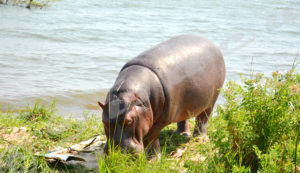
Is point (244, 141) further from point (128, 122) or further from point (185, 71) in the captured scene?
point (185, 71)

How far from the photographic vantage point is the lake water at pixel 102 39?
689 cm

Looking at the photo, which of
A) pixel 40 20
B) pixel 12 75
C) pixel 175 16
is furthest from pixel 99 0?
pixel 12 75

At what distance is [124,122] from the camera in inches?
117

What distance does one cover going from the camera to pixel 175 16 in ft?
52.6

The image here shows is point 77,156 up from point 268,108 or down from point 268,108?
down

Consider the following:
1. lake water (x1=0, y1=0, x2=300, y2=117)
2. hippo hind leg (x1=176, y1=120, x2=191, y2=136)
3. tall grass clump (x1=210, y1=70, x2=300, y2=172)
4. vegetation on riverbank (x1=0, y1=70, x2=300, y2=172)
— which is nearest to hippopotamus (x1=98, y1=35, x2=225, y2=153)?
hippo hind leg (x1=176, y1=120, x2=191, y2=136)

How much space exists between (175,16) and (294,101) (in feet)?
44.7

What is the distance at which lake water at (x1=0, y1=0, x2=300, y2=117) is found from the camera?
6.89m

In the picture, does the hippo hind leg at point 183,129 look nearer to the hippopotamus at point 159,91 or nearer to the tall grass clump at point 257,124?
the hippopotamus at point 159,91

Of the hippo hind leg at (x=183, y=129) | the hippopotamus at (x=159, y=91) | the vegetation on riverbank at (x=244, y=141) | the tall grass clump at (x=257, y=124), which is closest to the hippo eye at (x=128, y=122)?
the hippopotamus at (x=159, y=91)

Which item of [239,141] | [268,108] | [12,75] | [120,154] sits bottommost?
[12,75]

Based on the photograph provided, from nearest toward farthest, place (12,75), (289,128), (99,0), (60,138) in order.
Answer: (289,128) → (60,138) → (12,75) → (99,0)

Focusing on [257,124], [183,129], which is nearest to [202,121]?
[183,129]

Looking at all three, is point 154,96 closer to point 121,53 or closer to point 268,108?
point 268,108
